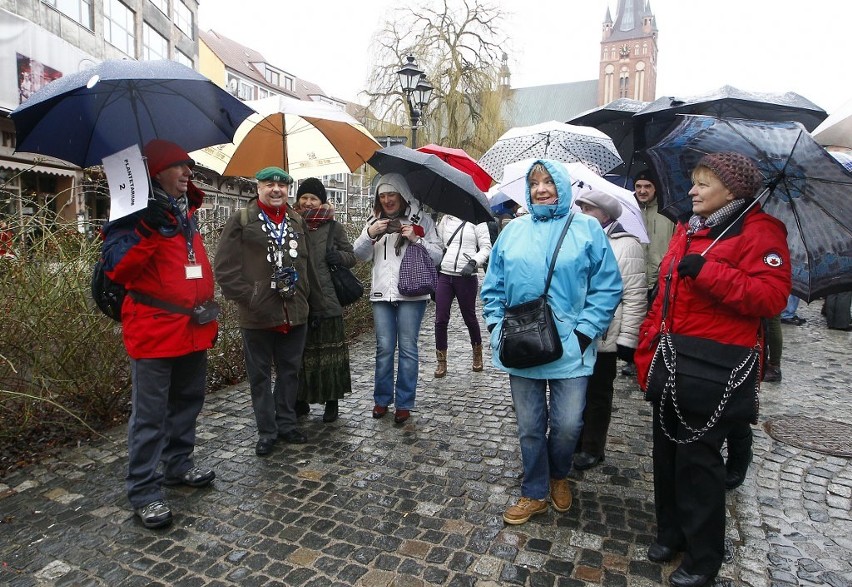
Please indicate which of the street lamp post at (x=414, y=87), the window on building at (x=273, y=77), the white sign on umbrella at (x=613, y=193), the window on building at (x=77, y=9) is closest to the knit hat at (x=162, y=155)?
the white sign on umbrella at (x=613, y=193)

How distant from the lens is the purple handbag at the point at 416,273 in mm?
4469

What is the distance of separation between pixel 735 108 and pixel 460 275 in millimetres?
3084

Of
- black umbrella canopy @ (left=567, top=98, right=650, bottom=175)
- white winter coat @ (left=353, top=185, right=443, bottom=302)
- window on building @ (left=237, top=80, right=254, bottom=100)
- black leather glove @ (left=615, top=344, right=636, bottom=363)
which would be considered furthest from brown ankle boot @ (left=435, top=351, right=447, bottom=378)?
window on building @ (left=237, top=80, right=254, bottom=100)

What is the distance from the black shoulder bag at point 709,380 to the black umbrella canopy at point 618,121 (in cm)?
370

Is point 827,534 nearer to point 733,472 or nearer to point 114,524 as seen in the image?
point 733,472

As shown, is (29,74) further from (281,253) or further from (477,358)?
(281,253)

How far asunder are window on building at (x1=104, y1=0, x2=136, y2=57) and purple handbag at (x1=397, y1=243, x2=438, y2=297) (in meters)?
21.3

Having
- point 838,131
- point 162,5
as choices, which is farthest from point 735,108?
point 162,5

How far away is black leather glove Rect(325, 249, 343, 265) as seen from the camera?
14.3ft

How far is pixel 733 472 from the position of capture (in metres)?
3.53

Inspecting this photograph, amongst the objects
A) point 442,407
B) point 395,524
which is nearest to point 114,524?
point 395,524

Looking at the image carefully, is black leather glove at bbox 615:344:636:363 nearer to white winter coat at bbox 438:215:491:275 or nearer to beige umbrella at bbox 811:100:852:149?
beige umbrella at bbox 811:100:852:149

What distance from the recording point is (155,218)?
9.69ft

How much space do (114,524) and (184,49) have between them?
98.6 feet
